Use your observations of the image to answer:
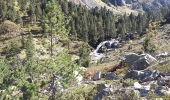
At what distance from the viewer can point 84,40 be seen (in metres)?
163

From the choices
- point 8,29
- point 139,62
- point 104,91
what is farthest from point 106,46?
point 104,91

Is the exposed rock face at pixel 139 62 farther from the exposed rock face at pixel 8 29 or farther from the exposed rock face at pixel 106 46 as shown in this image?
the exposed rock face at pixel 8 29

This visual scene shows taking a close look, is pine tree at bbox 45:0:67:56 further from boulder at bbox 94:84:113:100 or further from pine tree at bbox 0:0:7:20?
pine tree at bbox 0:0:7:20

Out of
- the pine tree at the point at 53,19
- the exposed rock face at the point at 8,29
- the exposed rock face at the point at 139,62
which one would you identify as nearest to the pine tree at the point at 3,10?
the exposed rock face at the point at 8,29

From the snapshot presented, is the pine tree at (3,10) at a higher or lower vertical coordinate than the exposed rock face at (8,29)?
higher

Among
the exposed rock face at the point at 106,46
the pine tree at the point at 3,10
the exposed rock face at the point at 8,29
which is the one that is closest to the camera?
the exposed rock face at the point at 106,46

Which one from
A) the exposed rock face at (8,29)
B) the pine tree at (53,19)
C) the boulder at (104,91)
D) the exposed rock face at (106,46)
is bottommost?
the exposed rock face at (106,46)

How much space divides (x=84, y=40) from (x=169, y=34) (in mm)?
38833

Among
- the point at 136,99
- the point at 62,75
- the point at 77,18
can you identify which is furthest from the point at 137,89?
the point at 77,18

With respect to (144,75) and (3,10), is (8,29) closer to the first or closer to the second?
(3,10)

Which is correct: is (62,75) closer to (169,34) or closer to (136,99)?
(136,99)

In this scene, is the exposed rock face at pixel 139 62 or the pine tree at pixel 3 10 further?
the pine tree at pixel 3 10

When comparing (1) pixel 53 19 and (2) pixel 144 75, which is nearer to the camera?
(2) pixel 144 75

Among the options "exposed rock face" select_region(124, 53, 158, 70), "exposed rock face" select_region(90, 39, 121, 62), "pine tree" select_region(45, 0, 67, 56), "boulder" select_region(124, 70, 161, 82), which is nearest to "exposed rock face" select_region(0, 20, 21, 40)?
"exposed rock face" select_region(90, 39, 121, 62)
